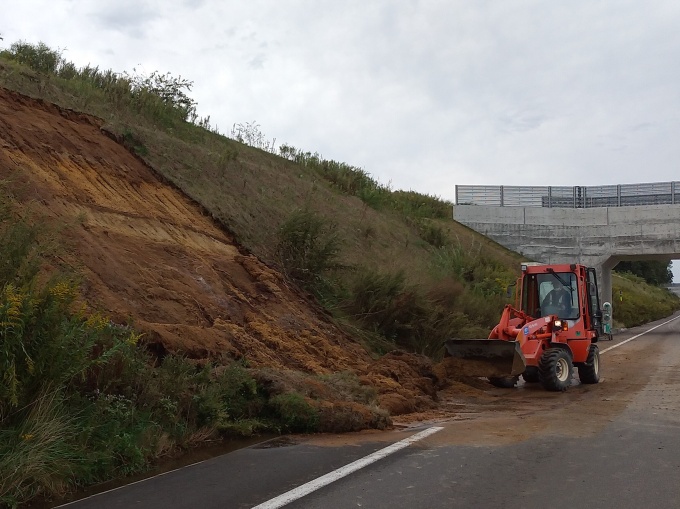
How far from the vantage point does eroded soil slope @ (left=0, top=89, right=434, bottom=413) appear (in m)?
11.0

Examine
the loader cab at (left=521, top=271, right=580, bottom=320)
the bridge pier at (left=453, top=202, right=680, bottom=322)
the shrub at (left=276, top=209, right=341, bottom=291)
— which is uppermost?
the bridge pier at (left=453, top=202, right=680, bottom=322)

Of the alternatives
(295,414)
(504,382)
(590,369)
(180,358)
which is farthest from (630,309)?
(180,358)

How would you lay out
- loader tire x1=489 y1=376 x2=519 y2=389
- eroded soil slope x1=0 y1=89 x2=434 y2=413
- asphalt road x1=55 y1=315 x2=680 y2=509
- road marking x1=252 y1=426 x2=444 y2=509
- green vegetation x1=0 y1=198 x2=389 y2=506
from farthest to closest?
1. loader tire x1=489 y1=376 x2=519 y2=389
2. eroded soil slope x1=0 y1=89 x2=434 y2=413
3. green vegetation x1=0 y1=198 x2=389 y2=506
4. asphalt road x1=55 y1=315 x2=680 y2=509
5. road marking x1=252 y1=426 x2=444 y2=509

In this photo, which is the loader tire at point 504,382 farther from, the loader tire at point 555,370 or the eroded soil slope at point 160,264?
the eroded soil slope at point 160,264

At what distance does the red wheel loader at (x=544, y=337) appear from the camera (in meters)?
13.4

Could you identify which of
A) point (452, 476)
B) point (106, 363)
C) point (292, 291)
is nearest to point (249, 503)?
point (452, 476)

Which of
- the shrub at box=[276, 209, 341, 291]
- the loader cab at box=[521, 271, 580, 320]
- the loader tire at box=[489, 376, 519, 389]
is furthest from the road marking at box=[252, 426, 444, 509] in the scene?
the shrub at box=[276, 209, 341, 291]

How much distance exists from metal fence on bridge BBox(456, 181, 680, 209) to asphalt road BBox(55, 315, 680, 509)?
32.6 metres

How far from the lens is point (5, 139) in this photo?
12719mm

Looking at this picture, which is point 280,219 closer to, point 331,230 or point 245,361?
point 331,230

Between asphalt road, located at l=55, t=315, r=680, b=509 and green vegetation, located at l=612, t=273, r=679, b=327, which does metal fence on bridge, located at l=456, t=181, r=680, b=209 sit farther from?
asphalt road, located at l=55, t=315, r=680, b=509

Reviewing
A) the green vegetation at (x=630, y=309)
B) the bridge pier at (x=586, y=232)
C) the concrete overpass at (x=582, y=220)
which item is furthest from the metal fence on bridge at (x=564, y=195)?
the green vegetation at (x=630, y=309)

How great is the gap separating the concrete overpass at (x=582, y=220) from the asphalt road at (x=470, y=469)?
29.3m

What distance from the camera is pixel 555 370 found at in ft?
44.6
